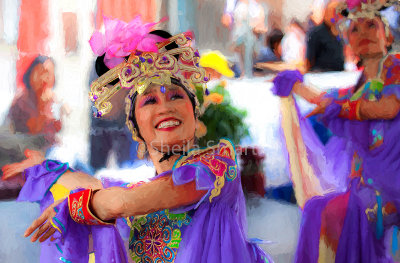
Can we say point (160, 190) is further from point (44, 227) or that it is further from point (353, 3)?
point (353, 3)

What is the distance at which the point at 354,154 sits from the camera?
1.28 metres

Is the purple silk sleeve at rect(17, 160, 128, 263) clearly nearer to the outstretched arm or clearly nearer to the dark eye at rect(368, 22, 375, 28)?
the outstretched arm

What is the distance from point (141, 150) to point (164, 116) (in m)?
Result: 0.16

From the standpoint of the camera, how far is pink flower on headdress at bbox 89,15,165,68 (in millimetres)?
1143

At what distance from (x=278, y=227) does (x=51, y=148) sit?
71cm

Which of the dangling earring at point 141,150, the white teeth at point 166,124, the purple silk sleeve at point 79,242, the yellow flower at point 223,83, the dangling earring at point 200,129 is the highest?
the yellow flower at point 223,83

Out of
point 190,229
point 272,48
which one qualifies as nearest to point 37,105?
point 190,229

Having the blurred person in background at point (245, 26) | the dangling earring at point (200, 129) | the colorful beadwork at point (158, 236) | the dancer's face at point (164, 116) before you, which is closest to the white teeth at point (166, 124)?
the dancer's face at point (164, 116)

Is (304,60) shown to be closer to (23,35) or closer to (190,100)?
(190,100)

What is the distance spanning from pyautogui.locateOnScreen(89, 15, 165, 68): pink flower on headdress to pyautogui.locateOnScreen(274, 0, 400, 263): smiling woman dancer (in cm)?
42

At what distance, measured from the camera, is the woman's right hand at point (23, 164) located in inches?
52.9

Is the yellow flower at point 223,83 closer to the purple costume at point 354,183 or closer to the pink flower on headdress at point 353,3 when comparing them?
the purple costume at point 354,183

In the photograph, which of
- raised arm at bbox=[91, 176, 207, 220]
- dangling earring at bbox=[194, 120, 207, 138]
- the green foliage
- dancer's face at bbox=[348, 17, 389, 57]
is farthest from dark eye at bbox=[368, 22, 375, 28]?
raised arm at bbox=[91, 176, 207, 220]

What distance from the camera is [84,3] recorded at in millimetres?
1378
